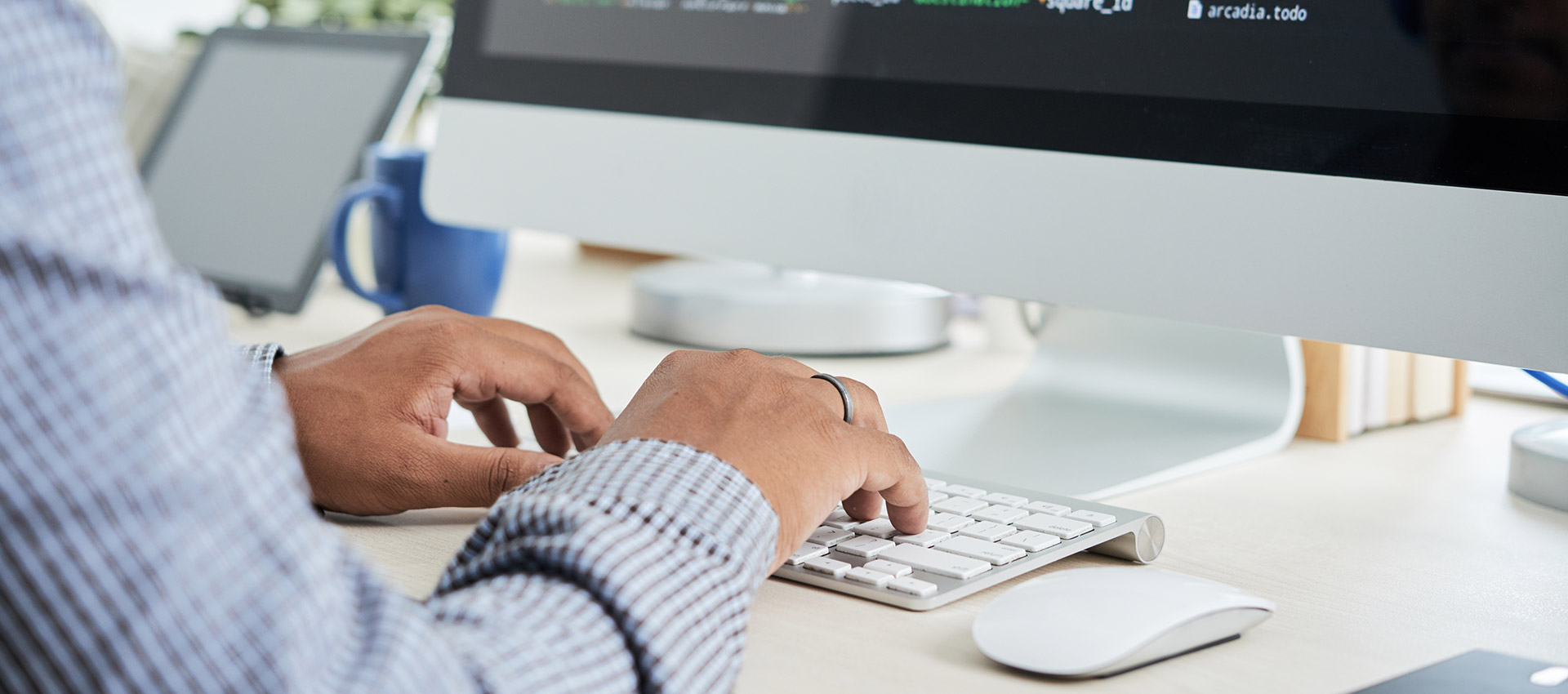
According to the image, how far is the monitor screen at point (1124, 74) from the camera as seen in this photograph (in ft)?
1.56

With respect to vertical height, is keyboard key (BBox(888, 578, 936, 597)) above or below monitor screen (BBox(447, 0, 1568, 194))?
below

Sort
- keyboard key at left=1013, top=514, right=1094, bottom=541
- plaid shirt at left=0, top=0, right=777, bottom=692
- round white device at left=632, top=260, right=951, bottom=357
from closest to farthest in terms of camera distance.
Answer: plaid shirt at left=0, top=0, right=777, bottom=692, keyboard key at left=1013, top=514, right=1094, bottom=541, round white device at left=632, top=260, right=951, bottom=357

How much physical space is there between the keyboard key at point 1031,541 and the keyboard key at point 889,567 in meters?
0.05

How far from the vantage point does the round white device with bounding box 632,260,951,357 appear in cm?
90

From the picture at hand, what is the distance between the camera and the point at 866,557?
452mm

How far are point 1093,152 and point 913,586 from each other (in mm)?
251

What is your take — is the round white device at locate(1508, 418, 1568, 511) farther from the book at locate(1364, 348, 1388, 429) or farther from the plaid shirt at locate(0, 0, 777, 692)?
the plaid shirt at locate(0, 0, 777, 692)

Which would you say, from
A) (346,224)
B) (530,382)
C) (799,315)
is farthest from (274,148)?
(530,382)

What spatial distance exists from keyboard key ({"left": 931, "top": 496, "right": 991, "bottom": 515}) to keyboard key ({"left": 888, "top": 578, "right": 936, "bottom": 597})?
70 mm

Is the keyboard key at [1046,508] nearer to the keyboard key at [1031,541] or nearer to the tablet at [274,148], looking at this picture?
the keyboard key at [1031,541]

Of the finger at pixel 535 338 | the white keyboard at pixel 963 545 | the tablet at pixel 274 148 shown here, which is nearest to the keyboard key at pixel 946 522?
the white keyboard at pixel 963 545

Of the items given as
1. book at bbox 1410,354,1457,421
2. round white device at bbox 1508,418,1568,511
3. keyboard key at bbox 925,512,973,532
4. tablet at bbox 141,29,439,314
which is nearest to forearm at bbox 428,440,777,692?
keyboard key at bbox 925,512,973,532

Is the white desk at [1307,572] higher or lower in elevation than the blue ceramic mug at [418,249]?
lower

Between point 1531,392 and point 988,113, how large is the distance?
0.50 metres
